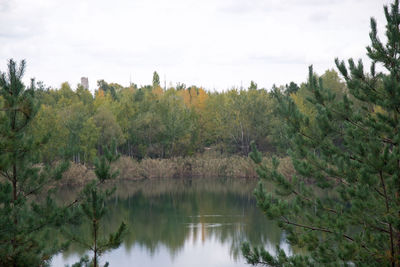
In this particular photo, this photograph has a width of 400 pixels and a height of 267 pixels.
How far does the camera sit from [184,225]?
74.8ft

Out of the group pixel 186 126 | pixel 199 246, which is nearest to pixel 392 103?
pixel 199 246

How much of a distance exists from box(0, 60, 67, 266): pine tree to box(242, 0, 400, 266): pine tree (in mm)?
3444

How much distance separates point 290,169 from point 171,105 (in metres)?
14.0

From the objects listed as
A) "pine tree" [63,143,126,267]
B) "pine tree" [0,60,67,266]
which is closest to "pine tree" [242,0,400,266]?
"pine tree" [63,143,126,267]

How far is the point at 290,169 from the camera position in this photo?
32.9 m

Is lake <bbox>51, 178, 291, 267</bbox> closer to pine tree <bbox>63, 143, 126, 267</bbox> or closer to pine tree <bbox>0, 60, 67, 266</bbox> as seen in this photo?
pine tree <bbox>0, 60, 67, 266</bbox>

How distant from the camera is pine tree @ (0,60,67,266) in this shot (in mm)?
6941

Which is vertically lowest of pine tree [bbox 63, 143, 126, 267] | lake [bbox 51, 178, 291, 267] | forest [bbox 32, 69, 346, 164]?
lake [bbox 51, 178, 291, 267]

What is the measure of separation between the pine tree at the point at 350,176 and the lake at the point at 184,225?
3509mm

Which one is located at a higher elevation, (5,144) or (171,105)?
(171,105)

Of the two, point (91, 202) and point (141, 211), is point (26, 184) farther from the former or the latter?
point (141, 211)

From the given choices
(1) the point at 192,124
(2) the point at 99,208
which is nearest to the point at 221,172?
(1) the point at 192,124

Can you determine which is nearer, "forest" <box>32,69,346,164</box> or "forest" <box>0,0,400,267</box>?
"forest" <box>0,0,400,267</box>

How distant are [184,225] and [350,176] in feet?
50.7
